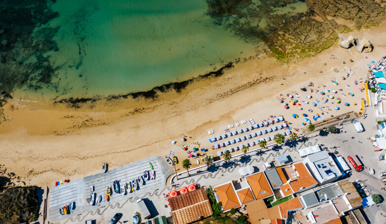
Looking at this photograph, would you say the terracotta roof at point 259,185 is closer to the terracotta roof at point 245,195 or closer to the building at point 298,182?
the terracotta roof at point 245,195

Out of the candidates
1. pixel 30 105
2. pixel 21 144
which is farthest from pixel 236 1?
pixel 21 144

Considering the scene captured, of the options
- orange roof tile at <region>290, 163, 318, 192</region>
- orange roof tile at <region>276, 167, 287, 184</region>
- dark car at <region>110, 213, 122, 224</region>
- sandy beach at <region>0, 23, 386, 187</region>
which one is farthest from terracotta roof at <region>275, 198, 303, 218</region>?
dark car at <region>110, 213, 122, 224</region>

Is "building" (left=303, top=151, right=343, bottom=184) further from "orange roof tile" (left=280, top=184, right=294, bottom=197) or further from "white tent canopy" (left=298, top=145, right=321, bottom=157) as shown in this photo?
"orange roof tile" (left=280, top=184, right=294, bottom=197)

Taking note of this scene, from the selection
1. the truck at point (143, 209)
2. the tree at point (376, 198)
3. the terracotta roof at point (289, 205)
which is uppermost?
the truck at point (143, 209)

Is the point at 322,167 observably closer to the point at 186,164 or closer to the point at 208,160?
the point at 208,160

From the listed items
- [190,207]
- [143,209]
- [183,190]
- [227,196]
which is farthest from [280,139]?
[143,209]

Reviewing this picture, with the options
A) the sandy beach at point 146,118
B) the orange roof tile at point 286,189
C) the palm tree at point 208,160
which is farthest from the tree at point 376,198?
the palm tree at point 208,160

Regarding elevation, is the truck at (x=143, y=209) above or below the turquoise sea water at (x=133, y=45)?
below
